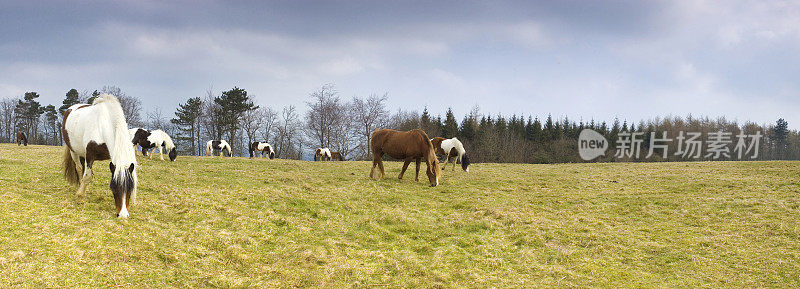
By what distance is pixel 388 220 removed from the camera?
8086 millimetres

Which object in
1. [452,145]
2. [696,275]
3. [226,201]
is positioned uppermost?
[452,145]

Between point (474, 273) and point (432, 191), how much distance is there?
253 inches

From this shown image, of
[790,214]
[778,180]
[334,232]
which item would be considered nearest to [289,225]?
[334,232]

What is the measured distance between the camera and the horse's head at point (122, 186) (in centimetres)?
612

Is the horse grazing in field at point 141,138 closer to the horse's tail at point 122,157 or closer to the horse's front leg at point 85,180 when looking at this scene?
the horse's front leg at point 85,180

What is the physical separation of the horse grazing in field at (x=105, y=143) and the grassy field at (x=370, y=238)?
1.61ft

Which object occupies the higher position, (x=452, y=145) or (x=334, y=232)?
(x=452, y=145)

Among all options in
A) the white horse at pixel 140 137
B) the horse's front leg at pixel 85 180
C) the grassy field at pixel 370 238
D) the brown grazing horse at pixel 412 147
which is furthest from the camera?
the white horse at pixel 140 137

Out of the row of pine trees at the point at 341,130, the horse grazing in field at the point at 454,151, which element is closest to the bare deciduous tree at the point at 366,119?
the row of pine trees at the point at 341,130

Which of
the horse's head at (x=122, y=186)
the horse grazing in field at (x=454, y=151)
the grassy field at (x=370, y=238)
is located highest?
the horse grazing in field at (x=454, y=151)

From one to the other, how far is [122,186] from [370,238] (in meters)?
4.26

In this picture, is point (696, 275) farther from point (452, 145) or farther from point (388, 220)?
point (452, 145)

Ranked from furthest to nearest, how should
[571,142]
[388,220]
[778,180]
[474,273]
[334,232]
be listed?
[571,142] → [778,180] → [388,220] → [334,232] → [474,273]

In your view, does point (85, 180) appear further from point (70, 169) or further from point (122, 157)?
point (122, 157)
